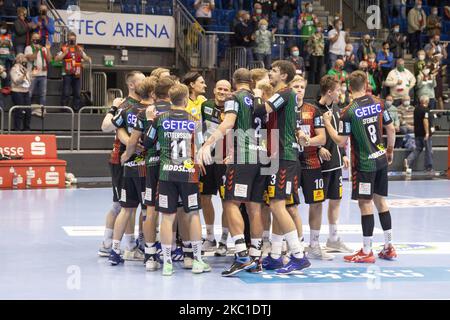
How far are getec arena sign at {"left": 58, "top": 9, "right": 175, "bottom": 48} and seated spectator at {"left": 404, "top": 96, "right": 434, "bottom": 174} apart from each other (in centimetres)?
731

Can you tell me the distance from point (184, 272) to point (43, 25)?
13821mm

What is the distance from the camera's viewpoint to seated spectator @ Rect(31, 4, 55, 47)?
70.3 ft

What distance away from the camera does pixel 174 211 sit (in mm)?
9086

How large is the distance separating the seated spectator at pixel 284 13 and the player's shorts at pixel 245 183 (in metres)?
17.5

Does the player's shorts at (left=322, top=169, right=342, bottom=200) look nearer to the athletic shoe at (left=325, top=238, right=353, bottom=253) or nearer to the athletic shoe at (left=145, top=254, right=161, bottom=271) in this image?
the athletic shoe at (left=325, top=238, right=353, bottom=253)

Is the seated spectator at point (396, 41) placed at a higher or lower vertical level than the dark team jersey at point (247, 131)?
higher

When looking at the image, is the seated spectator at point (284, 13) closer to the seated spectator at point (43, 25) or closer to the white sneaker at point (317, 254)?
the seated spectator at point (43, 25)

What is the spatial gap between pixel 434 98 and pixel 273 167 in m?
17.5

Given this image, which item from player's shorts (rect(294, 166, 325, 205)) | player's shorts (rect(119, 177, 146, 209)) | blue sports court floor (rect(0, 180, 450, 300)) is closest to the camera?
blue sports court floor (rect(0, 180, 450, 300))

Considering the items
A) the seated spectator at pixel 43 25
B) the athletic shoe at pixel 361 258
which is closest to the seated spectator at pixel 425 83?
the seated spectator at pixel 43 25

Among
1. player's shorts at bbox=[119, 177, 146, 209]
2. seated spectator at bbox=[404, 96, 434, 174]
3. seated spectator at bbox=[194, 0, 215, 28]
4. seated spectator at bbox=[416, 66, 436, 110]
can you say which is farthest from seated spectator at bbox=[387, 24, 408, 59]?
player's shorts at bbox=[119, 177, 146, 209]

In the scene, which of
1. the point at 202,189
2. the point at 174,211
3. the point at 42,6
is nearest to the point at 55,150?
the point at 42,6

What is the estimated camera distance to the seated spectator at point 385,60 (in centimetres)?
2559

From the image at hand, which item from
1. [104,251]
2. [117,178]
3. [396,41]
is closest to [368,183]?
[117,178]
